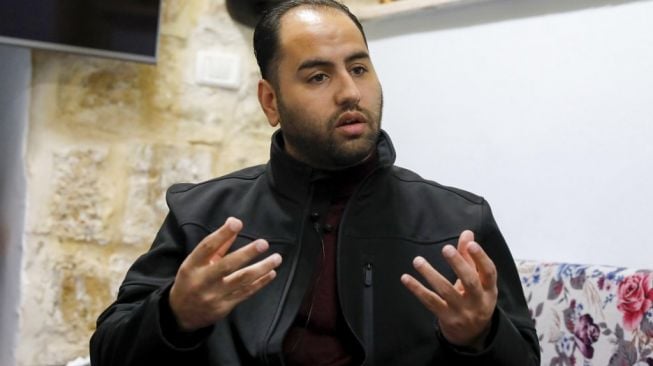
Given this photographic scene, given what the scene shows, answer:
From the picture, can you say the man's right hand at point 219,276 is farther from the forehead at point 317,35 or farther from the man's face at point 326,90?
the forehead at point 317,35

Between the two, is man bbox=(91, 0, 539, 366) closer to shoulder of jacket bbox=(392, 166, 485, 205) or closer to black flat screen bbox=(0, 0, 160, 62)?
shoulder of jacket bbox=(392, 166, 485, 205)

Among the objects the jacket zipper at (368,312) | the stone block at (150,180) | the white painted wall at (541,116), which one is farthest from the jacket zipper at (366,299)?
the stone block at (150,180)

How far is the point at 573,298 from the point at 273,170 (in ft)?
1.89

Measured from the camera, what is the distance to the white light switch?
212 centimetres

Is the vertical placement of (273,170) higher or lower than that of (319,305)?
higher

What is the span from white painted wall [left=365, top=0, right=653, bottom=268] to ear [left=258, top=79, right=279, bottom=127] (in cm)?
67

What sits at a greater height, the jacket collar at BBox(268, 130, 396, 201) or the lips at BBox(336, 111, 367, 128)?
the lips at BBox(336, 111, 367, 128)

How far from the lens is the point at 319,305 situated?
1116 millimetres

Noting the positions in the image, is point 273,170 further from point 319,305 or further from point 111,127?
point 111,127

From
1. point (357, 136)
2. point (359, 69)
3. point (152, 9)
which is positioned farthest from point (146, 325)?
point (152, 9)

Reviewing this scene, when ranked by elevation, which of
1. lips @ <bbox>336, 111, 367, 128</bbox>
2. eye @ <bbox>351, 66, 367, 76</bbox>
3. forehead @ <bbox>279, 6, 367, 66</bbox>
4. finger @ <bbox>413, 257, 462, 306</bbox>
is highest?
forehead @ <bbox>279, 6, 367, 66</bbox>

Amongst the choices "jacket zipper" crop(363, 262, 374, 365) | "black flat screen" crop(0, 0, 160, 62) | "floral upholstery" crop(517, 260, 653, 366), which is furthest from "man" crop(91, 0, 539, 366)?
"black flat screen" crop(0, 0, 160, 62)

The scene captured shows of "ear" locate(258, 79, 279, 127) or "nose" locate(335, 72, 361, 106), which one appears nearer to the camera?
"nose" locate(335, 72, 361, 106)

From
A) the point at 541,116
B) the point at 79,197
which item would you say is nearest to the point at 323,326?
the point at 541,116
